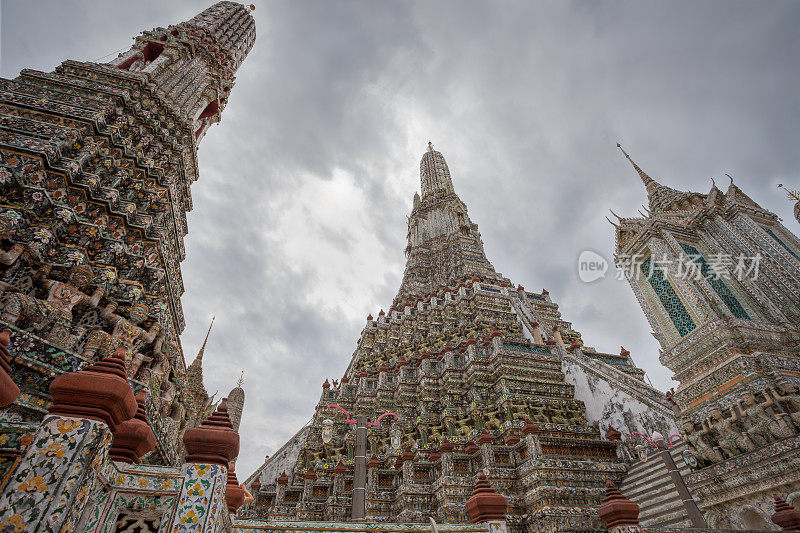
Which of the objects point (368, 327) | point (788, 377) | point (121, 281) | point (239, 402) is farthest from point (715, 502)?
point (239, 402)

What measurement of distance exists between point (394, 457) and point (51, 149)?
1265 cm

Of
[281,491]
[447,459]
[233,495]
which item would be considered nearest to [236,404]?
[281,491]

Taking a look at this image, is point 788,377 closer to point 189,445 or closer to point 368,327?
point 189,445

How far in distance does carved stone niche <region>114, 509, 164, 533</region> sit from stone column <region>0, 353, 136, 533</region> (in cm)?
48

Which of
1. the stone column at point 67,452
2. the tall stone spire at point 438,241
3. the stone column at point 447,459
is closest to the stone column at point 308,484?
the stone column at point 447,459

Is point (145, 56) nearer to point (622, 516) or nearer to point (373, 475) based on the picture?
point (373, 475)

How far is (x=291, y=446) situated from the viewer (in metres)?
20.4

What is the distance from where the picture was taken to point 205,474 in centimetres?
291

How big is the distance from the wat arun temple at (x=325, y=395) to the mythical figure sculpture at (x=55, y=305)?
0.11ft

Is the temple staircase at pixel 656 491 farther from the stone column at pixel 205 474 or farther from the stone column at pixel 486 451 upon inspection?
the stone column at pixel 205 474

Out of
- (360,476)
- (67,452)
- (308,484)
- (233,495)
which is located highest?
(308,484)

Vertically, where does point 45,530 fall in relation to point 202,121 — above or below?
below

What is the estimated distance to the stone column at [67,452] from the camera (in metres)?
→ 2.16

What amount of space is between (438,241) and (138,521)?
3443 cm
